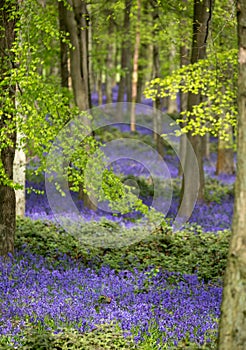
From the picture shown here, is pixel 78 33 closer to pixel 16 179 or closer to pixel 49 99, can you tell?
pixel 16 179

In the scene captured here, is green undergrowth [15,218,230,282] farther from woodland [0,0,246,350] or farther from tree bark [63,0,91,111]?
tree bark [63,0,91,111]

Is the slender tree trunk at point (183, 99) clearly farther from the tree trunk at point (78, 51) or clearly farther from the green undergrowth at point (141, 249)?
the green undergrowth at point (141, 249)

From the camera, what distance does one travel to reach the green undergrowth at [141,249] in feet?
35.9

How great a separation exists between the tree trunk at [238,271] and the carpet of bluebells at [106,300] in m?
1.60

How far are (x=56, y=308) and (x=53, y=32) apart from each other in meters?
4.41

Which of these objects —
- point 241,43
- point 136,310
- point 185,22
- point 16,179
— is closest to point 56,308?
point 136,310

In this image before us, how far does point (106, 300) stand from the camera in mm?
7770

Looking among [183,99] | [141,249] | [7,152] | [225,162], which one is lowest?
[141,249]

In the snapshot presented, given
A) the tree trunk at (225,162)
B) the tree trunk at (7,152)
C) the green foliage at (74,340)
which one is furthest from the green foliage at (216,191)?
the green foliage at (74,340)

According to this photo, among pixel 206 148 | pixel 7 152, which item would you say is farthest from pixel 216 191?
pixel 7 152

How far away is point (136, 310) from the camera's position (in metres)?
7.33

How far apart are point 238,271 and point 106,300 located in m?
3.61

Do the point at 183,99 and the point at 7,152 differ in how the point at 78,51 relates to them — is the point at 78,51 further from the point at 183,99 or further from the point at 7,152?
the point at 183,99

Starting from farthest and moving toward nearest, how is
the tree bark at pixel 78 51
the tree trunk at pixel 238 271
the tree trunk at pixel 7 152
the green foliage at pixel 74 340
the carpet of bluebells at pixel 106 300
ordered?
the tree bark at pixel 78 51 → the tree trunk at pixel 7 152 → the carpet of bluebells at pixel 106 300 → the green foliage at pixel 74 340 → the tree trunk at pixel 238 271
